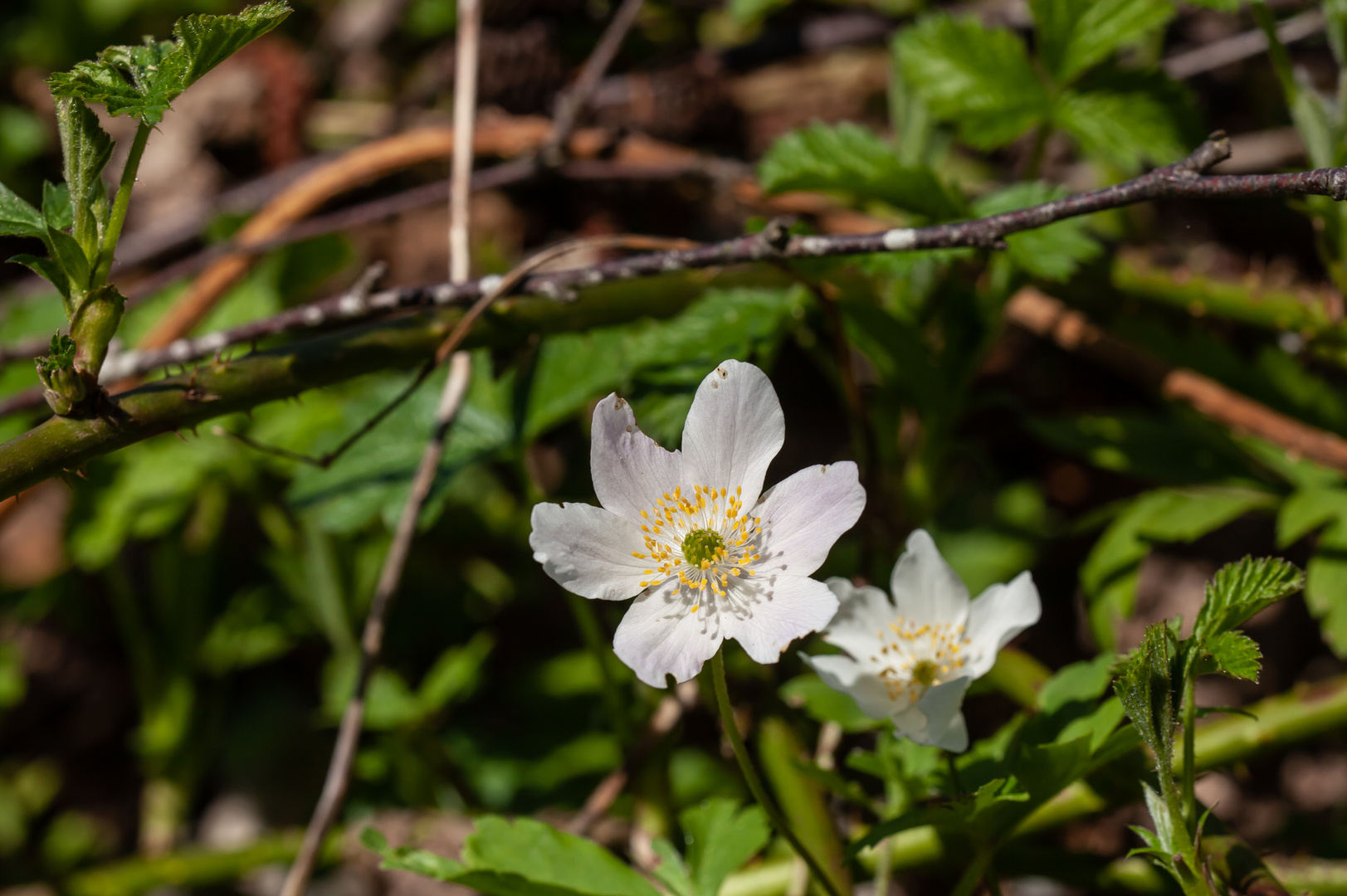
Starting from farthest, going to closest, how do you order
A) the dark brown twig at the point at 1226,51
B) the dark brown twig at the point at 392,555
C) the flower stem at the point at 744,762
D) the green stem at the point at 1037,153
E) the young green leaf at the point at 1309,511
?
1. the dark brown twig at the point at 1226,51
2. the green stem at the point at 1037,153
3. the young green leaf at the point at 1309,511
4. the dark brown twig at the point at 392,555
5. the flower stem at the point at 744,762

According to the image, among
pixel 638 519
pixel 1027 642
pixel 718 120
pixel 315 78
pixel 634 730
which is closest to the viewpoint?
pixel 638 519

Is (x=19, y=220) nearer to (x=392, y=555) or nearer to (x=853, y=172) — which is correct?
(x=392, y=555)

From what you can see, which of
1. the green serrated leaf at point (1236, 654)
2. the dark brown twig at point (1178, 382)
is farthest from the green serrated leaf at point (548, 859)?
the dark brown twig at point (1178, 382)

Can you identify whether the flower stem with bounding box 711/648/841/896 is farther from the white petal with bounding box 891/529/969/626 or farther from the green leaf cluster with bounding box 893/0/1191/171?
the green leaf cluster with bounding box 893/0/1191/171

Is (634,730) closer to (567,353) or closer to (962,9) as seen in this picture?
(567,353)

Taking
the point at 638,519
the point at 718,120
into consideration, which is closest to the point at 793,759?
the point at 638,519

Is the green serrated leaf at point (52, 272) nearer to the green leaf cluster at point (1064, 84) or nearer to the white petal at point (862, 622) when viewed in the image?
the white petal at point (862, 622)
